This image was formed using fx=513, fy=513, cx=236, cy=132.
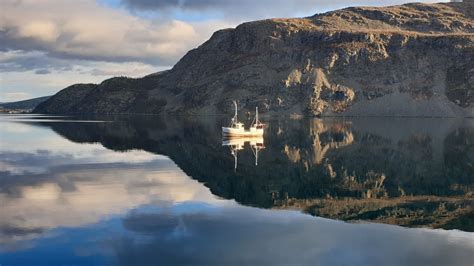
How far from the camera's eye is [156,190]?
47.4m

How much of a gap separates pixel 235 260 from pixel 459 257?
39.9 feet

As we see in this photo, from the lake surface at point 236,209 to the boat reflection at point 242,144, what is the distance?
253 inches

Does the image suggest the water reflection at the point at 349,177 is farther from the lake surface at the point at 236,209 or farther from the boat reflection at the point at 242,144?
the boat reflection at the point at 242,144

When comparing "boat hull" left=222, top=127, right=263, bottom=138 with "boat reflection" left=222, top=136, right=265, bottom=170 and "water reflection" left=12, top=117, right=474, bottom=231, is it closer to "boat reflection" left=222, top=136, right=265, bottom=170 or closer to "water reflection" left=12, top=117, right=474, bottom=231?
"boat reflection" left=222, top=136, right=265, bottom=170

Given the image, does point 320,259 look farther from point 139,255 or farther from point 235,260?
point 139,255

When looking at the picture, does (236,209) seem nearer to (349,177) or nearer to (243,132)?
(349,177)

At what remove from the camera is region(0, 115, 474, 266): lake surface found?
92.2 ft

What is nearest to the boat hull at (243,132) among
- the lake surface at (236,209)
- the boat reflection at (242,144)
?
the boat reflection at (242,144)

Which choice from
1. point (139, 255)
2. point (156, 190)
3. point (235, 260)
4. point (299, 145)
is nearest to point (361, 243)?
point (235, 260)

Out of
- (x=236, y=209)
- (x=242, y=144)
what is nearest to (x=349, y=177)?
(x=236, y=209)

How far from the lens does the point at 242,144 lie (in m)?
100

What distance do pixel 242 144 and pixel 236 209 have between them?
60.1 metres

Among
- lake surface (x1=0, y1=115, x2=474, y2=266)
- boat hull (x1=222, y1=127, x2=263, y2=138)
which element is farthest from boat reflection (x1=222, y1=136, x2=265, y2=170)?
lake surface (x1=0, y1=115, x2=474, y2=266)

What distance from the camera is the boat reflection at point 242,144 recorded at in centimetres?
8469
